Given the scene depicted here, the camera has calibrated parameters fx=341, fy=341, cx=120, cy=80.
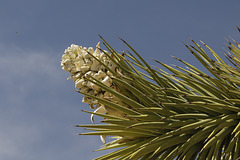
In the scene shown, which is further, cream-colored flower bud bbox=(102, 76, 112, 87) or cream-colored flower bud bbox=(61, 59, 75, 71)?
cream-colored flower bud bbox=(61, 59, 75, 71)

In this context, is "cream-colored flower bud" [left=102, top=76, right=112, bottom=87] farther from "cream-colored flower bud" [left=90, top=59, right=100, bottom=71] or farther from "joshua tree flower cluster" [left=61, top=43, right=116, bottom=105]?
"cream-colored flower bud" [left=90, top=59, right=100, bottom=71]

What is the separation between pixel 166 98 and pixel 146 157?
0.48 metres

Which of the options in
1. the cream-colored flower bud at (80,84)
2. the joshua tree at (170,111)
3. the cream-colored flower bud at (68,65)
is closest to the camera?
the joshua tree at (170,111)

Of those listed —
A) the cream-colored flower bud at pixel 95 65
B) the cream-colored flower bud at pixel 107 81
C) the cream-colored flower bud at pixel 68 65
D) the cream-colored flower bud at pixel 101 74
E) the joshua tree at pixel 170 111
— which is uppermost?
the cream-colored flower bud at pixel 68 65

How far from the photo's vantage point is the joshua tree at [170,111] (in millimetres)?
2465

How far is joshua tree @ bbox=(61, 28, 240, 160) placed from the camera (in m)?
2.46

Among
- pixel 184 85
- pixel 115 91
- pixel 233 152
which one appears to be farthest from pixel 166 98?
pixel 233 152

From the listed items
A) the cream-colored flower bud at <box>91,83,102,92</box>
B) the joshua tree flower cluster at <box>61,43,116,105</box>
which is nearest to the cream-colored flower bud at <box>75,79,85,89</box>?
the joshua tree flower cluster at <box>61,43,116,105</box>

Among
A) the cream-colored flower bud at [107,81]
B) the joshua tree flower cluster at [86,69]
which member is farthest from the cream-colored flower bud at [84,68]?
the cream-colored flower bud at [107,81]

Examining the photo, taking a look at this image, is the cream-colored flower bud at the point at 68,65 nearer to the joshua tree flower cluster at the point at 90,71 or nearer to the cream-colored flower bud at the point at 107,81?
the joshua tree flower cluster at the point at 90,71

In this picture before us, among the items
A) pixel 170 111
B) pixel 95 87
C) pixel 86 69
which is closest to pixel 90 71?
pixel 86 69

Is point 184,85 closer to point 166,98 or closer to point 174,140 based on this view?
point 166,98

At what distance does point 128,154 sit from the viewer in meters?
2.61

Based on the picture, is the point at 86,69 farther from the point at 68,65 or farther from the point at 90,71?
the point at 68,65
